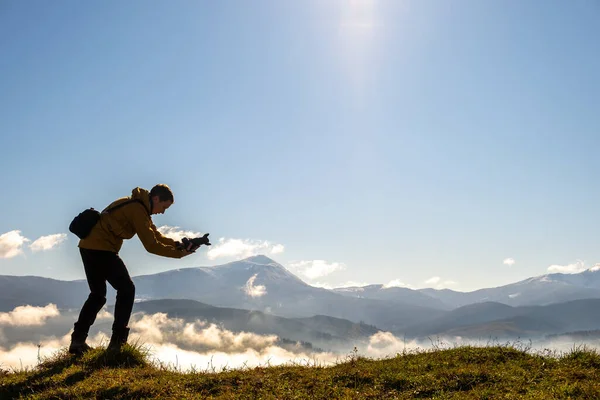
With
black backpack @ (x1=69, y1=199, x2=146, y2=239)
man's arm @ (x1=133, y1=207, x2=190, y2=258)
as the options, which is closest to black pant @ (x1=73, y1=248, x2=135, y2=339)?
black backpack @ (x1=69, y1=199, x2=146, y2=239)

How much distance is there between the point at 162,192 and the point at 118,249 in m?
1.57

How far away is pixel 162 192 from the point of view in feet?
26.7

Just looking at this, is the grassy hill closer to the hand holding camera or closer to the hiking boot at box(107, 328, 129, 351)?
the hiking boot at box(107, 328, 129, 351)

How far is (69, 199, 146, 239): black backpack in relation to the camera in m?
7.86

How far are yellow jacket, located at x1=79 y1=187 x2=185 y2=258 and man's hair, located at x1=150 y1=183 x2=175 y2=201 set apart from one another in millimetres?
153

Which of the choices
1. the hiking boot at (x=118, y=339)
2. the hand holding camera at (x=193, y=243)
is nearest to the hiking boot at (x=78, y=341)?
the hiking boot at (x=118, y=339)

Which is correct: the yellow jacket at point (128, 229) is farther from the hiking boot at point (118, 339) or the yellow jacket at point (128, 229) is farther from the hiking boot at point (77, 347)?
the hiking boot at point (77, 347)

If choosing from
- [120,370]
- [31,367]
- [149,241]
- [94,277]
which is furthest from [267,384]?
[31,367]

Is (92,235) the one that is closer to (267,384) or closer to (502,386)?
(267,384)

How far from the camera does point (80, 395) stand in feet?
19.6

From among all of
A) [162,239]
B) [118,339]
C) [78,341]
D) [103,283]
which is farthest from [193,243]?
[78,341]

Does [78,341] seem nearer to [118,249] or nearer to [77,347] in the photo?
[77,347]

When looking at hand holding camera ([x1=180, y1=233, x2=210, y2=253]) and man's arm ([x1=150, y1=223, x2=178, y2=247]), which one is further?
man's arm ([x1=150, y1=223, x2=178, y2=247])

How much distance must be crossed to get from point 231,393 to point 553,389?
16.7ft
